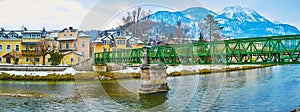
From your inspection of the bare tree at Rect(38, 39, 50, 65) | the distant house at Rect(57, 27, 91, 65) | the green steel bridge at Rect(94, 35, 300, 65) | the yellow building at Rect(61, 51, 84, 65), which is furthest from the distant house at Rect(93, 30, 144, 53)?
the green steel bridge at Rect(94, 35, 300, 65)

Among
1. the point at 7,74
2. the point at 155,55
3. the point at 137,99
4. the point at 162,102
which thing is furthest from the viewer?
the point at 7,74

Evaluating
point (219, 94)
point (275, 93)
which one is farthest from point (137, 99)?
point (275, 93)

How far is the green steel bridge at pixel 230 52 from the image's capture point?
76.1 feet

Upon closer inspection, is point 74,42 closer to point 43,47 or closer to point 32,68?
point 43,47

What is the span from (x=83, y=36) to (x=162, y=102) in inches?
1953

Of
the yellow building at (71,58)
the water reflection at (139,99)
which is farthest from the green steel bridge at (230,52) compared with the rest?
the yellow building at (71,58)

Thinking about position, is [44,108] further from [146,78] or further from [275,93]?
[275,93]

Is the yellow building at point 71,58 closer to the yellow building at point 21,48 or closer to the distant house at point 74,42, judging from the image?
the distant house at point 74,42

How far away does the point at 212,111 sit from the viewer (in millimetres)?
Answer: 22344

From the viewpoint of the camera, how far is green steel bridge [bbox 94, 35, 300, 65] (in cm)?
2320

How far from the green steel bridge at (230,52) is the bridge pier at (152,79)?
65.0 inches

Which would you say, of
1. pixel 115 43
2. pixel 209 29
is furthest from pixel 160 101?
pixel 209 29

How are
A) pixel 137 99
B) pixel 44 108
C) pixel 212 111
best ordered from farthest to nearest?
pixel 137 99, pixel 44 108, pixel 212 111

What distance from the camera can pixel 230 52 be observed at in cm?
2694
